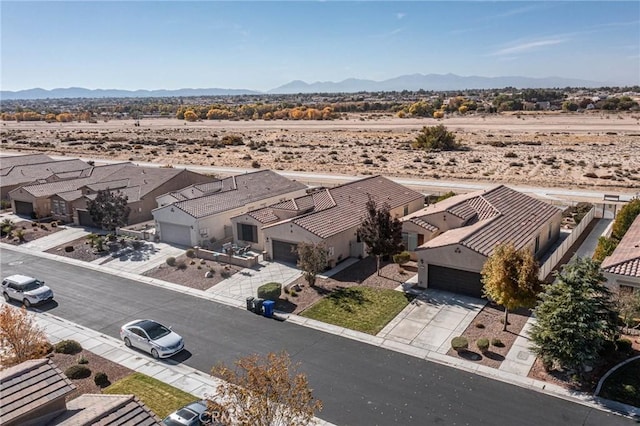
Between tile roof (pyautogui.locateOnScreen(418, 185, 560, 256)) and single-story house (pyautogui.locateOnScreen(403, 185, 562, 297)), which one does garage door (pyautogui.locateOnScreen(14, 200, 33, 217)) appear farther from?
tile roof (pyautogui.locateOnScreen(418, 185, 560, 256))

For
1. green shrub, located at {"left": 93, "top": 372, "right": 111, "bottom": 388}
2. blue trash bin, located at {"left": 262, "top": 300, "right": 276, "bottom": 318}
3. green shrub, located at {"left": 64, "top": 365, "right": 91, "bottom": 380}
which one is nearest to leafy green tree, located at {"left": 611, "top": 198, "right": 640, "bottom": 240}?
blue trash bin, located at {"left": 262, "top": 300, "right": 276, "bottom": 318}

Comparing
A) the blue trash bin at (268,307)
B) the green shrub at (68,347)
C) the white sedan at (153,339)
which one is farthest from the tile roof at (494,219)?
the green shrub at (68,347)

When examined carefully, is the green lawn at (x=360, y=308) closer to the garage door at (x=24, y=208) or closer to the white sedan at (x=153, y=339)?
the white sedan at (x=153, y=339)

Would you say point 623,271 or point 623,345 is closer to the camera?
point 623,345

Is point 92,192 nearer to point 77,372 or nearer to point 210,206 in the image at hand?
point 210,206

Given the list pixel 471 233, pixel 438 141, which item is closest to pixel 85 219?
pixel 471 233

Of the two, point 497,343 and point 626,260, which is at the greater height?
point 626,260

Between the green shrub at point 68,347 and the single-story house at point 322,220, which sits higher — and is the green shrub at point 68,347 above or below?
below
